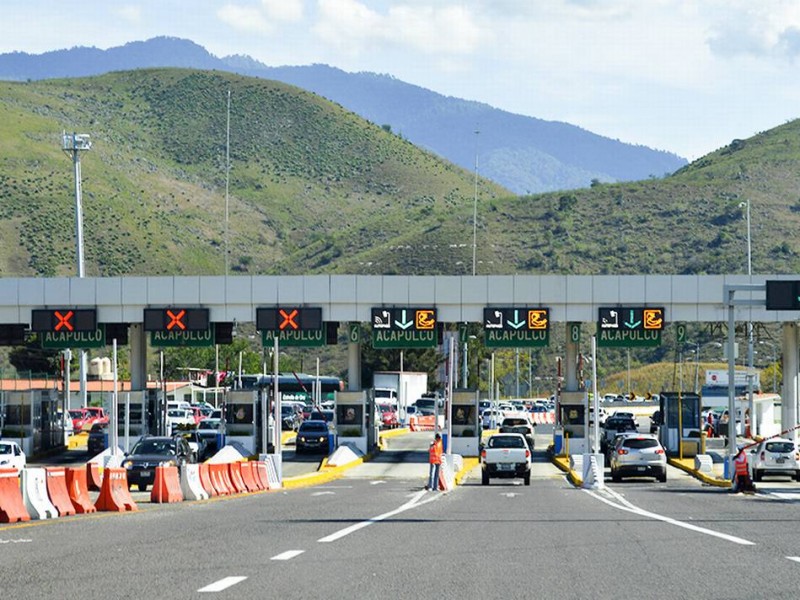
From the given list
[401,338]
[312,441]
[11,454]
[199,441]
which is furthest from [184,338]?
[11,454]

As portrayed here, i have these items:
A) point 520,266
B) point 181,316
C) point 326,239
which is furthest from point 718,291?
point 326,239

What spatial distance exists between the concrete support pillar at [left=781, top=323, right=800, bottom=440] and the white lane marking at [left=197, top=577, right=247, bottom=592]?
53.0 meters

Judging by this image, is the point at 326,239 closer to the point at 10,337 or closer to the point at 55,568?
the point at 10,337

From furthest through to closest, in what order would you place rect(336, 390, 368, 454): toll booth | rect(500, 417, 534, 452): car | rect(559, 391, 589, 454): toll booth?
rect(500, 417, 534, 452): car
rect(336, 390, 368, 454): toll booth
rect(559, 391, 589, 454): toll booth

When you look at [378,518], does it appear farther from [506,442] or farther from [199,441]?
[199,441]

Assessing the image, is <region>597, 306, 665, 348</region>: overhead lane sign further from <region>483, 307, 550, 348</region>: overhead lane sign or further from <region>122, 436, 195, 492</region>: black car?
<region>122, 436, 195, 492</region>: black car

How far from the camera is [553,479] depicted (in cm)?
5097

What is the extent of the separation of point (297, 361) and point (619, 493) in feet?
375

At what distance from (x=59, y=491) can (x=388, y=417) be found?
72096mm

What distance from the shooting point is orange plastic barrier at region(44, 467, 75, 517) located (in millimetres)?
25484

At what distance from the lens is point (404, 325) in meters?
61.6

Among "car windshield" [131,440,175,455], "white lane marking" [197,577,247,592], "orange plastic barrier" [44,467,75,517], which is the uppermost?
"white lane marking" [197,577,247,592]

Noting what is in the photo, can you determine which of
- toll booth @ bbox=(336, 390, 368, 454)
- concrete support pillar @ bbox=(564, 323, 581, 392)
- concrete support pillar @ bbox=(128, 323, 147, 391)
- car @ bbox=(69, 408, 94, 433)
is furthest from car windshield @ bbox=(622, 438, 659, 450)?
car @ bbox=(69, 408, 94, 433)

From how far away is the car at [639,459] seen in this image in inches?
1853
